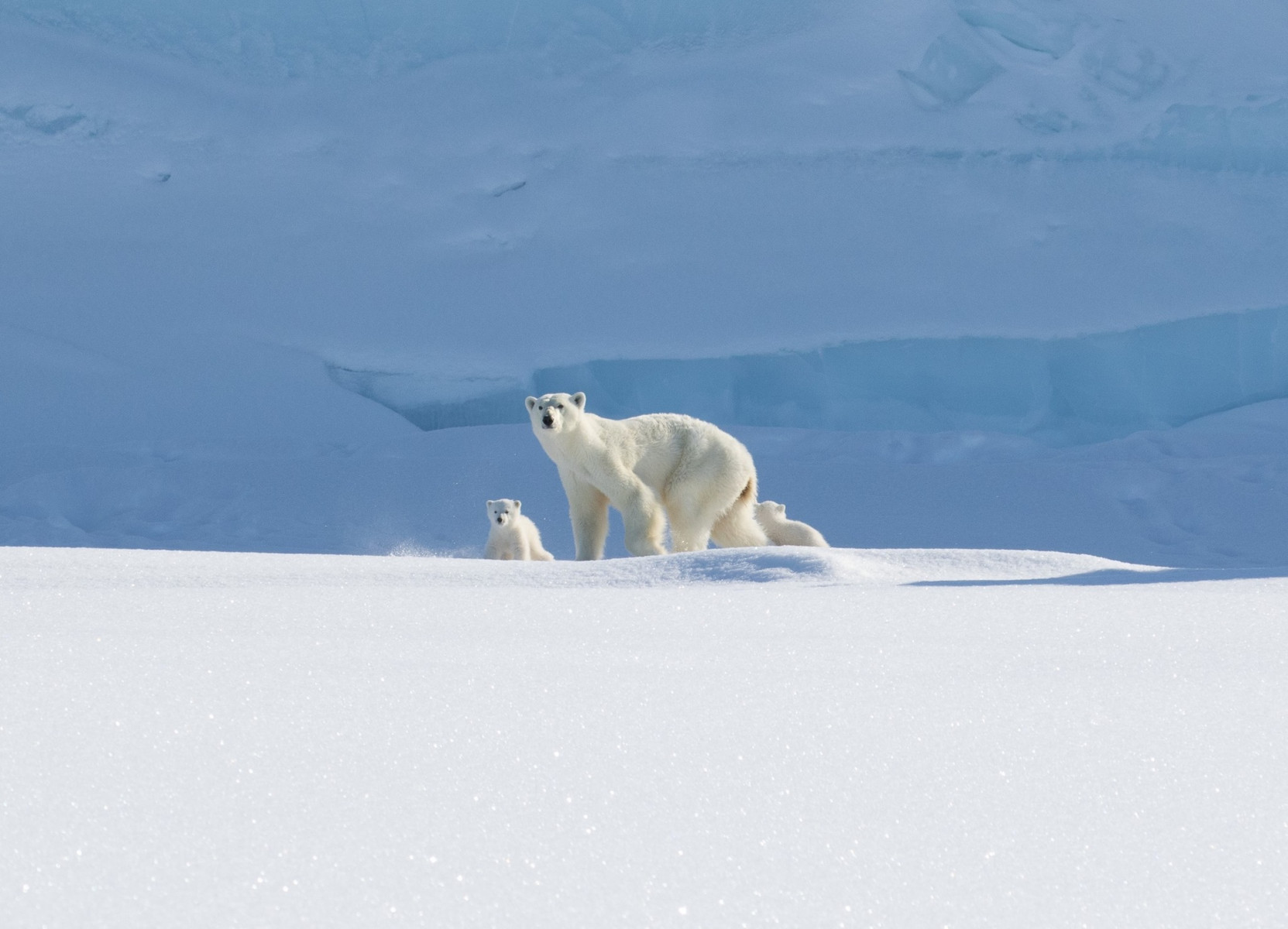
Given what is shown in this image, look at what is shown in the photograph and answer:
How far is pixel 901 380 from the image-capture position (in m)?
14.9

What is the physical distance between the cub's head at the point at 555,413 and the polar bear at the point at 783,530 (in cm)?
171

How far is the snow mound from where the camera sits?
364 centimetres

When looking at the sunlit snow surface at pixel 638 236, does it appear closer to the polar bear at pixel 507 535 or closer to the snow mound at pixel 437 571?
the polar bear at pixel 507 535

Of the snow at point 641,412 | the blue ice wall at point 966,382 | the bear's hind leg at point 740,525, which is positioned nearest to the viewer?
the snow at point 641,412

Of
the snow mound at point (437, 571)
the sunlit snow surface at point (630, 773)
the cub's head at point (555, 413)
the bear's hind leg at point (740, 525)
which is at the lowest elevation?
the sunlit snow surface at point (630, 773)

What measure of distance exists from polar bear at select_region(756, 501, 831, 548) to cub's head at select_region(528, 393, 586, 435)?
1.71 metres

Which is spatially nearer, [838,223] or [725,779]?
[725,779]

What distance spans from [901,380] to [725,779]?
13.7m

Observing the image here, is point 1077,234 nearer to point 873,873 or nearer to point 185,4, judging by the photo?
point 185,4

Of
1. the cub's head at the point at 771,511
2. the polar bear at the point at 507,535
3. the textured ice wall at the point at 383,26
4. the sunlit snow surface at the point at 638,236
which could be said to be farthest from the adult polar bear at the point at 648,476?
the textured ice wall at the point at 383,26

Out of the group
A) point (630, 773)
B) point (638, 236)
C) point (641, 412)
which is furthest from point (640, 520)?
point (638, 236)

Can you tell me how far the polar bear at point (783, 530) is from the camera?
24.7 feet

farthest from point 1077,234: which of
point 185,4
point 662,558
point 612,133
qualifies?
point 662,558

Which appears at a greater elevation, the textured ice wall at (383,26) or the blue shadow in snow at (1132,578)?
the textured ice wall at (383,26)
